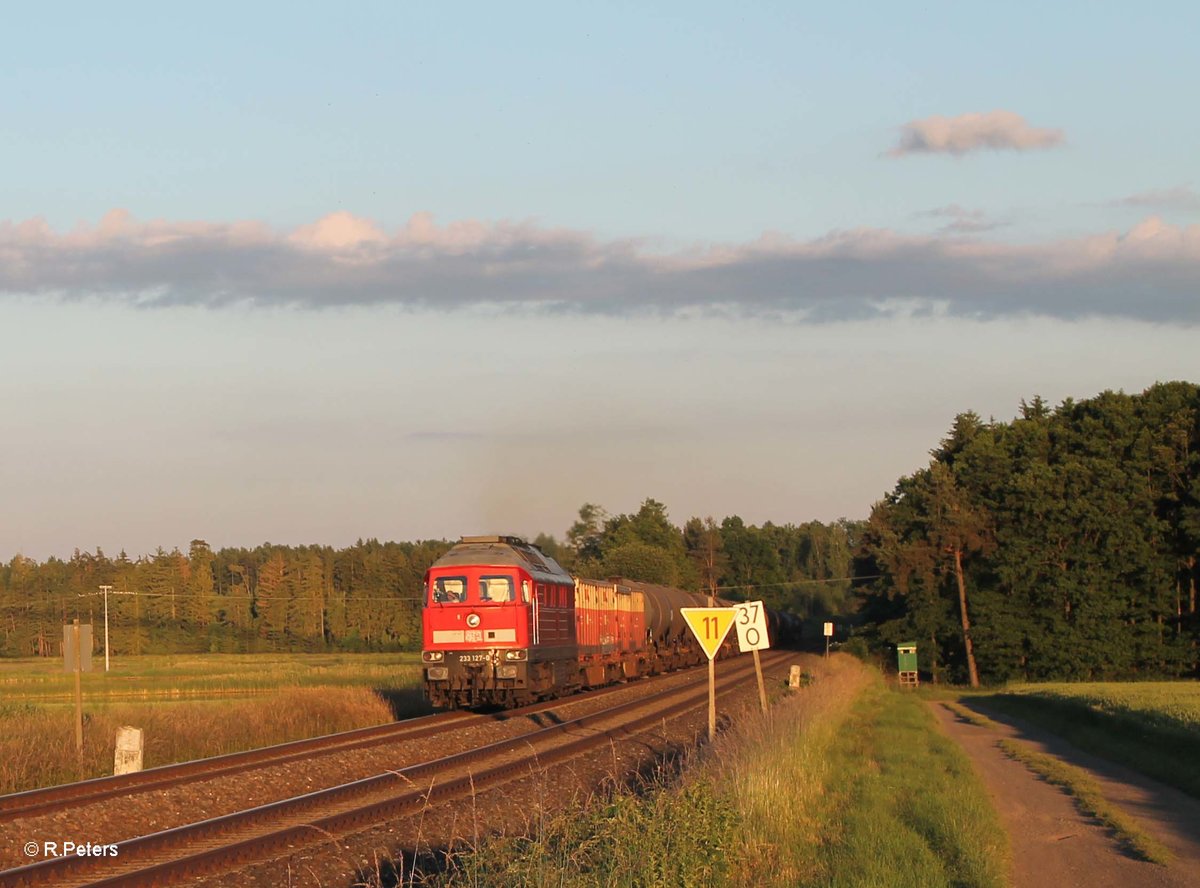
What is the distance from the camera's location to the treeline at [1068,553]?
6012 cm

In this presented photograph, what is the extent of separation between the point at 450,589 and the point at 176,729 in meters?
7.11

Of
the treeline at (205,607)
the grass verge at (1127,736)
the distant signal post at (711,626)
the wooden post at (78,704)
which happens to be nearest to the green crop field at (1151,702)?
the grass verge at (1127,736)

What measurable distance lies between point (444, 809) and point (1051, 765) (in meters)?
10.9

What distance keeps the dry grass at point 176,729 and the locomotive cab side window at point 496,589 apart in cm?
387

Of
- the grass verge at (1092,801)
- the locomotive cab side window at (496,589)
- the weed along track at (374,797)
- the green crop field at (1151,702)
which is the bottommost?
the green crop field at (1151,702)

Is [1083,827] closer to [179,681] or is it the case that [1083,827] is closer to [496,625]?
[496,625]

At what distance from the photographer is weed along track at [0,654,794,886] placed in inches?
472

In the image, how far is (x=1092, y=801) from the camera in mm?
16609

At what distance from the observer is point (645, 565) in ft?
409

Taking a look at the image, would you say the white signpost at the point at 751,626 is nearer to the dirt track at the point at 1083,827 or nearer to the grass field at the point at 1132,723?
the dirt track at the point at 1083,827

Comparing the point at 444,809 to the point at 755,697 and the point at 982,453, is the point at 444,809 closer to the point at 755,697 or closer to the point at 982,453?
the point at 755,697

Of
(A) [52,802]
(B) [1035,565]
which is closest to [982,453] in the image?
(B) [1035,565]

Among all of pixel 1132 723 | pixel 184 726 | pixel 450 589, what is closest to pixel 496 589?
pixel 450 589

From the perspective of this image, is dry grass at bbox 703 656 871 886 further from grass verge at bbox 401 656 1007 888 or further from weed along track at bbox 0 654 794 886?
weed along track at bbox 0 654 794 886
